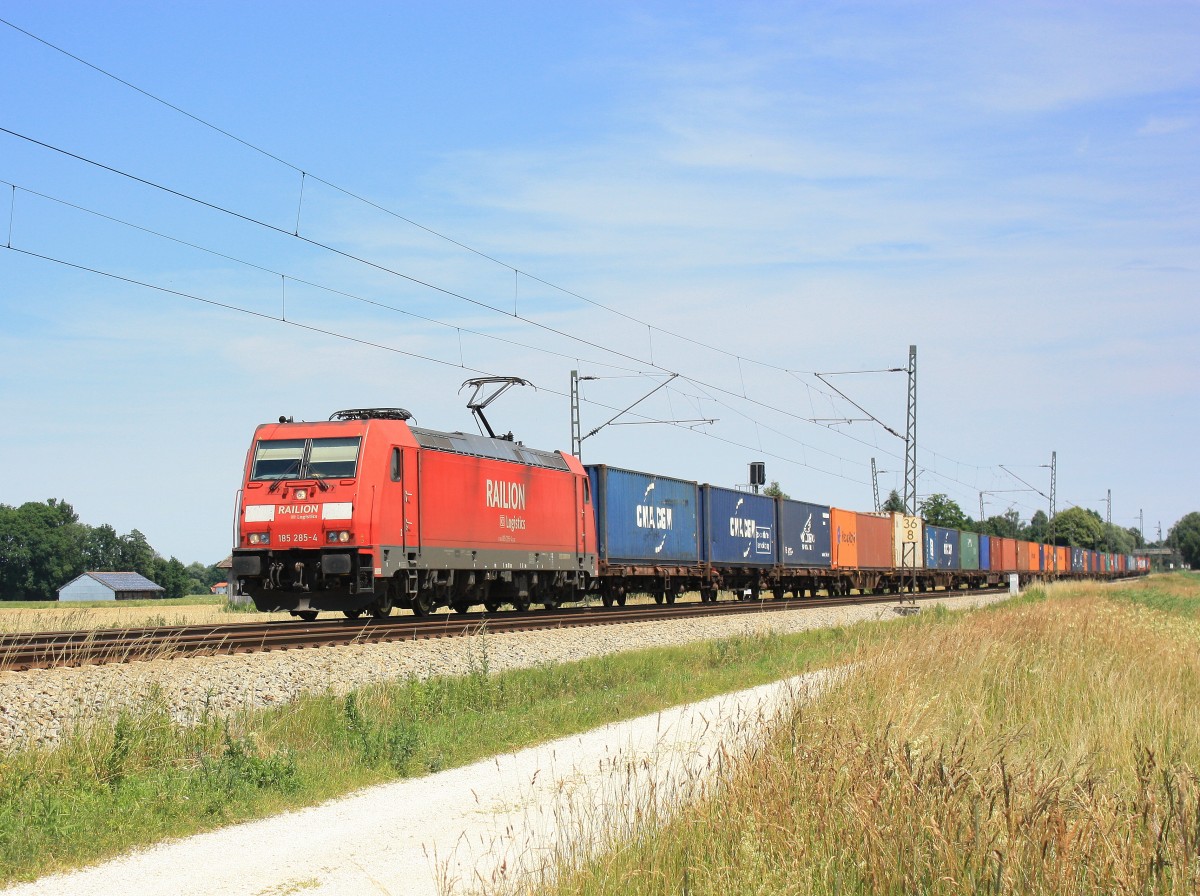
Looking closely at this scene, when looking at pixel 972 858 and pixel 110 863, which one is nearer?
pixel 972 858

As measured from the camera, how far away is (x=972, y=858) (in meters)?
5.77

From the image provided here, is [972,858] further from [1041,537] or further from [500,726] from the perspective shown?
[1041,537]

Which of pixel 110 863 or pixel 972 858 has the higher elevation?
pixel 972 858

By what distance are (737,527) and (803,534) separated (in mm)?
5858

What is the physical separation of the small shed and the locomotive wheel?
3448 inches

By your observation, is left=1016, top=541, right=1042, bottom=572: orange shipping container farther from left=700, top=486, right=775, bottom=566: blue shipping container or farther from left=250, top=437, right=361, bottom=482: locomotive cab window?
left=250, top=437, right=361, bottom=482: locomotive cab window

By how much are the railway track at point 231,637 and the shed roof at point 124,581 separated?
8777 centimetres

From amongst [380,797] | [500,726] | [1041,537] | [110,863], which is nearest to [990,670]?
[500,726]

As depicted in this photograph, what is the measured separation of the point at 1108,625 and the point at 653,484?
16.7 metres

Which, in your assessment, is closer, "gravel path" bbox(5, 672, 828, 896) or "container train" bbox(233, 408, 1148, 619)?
"gravel path" bbox(5, 672, 828, 896)

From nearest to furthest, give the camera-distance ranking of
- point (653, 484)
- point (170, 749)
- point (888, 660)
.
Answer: point (170, 749) → point (888, 660) → point (653, 484)

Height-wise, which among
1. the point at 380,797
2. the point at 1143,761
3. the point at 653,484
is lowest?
the point at 380,797

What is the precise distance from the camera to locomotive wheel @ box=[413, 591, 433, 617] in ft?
79.5

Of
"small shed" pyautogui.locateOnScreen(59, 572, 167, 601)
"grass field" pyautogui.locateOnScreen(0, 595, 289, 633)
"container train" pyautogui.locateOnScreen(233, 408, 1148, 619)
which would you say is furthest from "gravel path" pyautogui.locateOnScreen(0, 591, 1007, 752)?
"small shed" pyautogui.locateOnScreen(59, 572, 167, 601)
